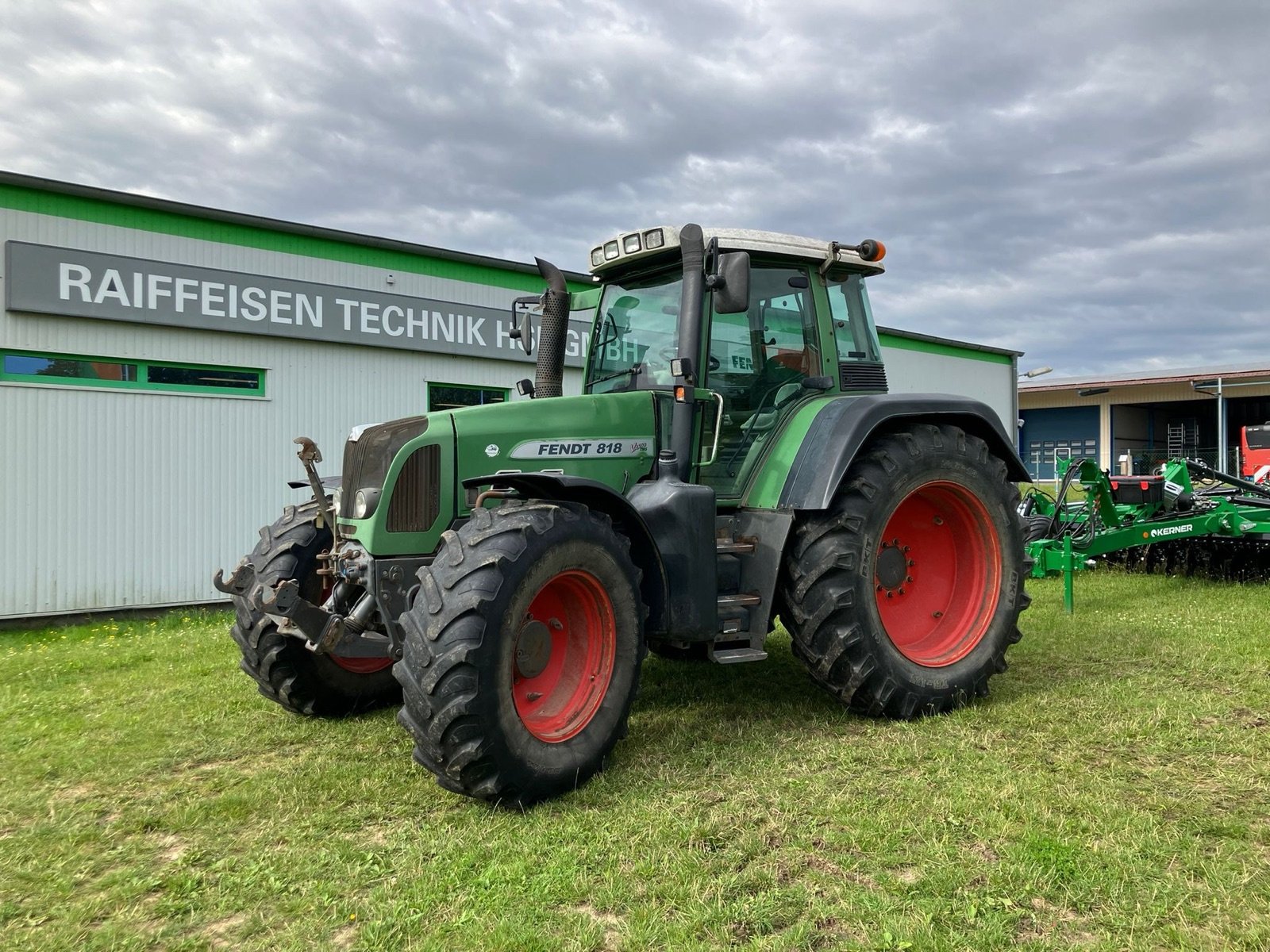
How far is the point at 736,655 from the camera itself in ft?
14.1

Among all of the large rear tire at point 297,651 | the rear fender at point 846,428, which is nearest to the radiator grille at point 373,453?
the large rear tire at point 297,651

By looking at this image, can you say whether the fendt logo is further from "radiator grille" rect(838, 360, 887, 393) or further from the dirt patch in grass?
the dirt patch in grass

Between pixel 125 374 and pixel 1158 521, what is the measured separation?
394 inches

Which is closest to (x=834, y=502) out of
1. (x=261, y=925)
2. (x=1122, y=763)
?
(x=1122, y=763)

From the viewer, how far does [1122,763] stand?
3.97 meters

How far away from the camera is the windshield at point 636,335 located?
4910 mm

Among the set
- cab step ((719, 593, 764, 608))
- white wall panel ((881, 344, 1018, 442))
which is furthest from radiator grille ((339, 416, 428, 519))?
white wall panel ((881, 344, 1018, 442))

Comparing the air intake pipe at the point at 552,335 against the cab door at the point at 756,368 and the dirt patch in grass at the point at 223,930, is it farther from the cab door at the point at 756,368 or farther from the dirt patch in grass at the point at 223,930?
the dirt patch in grass at the point at 223,930

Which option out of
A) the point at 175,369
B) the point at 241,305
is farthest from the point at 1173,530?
the point at 175,369

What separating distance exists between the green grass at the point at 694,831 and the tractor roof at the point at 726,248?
2.47m

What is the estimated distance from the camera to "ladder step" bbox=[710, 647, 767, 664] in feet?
14.0

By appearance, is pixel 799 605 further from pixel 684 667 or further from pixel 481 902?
pixel 481 902

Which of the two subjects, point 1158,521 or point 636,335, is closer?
point 636,335

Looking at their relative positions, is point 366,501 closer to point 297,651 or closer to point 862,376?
point 297,651
